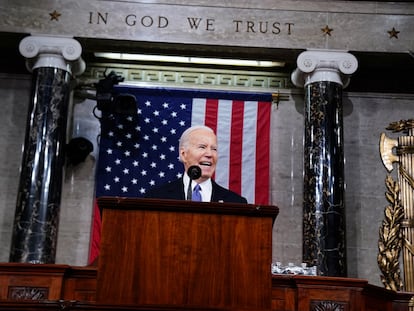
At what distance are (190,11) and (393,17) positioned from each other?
3094 millimetres

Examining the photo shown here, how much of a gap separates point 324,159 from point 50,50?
14.1ft

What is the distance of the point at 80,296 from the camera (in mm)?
5898

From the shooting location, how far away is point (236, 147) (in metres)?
11.5

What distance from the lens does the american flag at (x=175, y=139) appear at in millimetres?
11266

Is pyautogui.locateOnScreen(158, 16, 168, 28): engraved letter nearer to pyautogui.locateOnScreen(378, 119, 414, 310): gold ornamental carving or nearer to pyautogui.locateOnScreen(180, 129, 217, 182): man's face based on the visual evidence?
pyautogui.locateOnScreen(378, 119, 414, 310): gold ornamental carving

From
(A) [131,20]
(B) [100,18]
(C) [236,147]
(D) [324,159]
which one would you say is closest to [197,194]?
(D) [324,159]

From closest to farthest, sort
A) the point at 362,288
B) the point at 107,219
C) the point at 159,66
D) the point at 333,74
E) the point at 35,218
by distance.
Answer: the point at 107,219 < the point at 362,288 < the point at 35,218 < the point at 333,74 < the point at 159,66

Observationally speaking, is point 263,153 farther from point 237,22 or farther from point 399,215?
point 399,215

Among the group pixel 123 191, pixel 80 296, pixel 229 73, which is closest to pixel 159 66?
pixel 229 73

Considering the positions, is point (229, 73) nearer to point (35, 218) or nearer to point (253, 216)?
point (35, 218)

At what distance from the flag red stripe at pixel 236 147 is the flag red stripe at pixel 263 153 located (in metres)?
0.27

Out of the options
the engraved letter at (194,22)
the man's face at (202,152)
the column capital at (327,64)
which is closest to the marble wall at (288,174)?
the column capital at (327,64)

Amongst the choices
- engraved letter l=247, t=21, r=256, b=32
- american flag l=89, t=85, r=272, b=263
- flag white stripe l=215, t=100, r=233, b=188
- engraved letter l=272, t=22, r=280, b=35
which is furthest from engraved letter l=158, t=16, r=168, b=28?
engraved letter l=272, t=22, r=280, b=35

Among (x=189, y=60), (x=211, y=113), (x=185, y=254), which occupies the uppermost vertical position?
(x=189, y=60)
